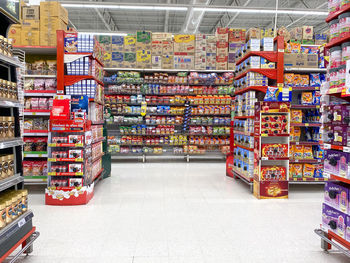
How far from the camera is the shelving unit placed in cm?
875

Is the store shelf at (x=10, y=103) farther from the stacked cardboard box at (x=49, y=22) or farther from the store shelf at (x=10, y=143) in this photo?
the stacked cardboard box at (x=49, y=22)

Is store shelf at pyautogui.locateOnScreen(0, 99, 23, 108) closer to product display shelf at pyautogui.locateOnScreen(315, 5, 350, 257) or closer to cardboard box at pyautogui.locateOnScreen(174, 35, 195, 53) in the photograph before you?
product display shelf at pyautogui.locateOnScreen(315, 5, 350, 257)

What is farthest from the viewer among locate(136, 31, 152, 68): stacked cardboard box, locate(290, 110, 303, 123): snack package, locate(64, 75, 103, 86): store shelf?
locate(136, 31, 152, 68): stacked cardboard box

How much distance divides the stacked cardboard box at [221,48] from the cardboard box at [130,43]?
2.65 metres

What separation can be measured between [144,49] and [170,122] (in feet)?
8.03

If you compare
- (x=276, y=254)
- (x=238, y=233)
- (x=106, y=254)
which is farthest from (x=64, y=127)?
(x=276, y=254)

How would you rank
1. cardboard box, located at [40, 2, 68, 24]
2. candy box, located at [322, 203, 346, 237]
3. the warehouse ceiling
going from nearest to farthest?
candy box, located at [322, 203, 346, 237], cardboard box, located at [40, 2, 68, 24], the warehouse ceiling

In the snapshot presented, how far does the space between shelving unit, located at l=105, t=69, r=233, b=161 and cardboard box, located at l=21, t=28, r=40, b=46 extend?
11.7ft

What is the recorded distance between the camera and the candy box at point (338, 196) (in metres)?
2.44

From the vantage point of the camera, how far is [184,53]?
8812 millimetres

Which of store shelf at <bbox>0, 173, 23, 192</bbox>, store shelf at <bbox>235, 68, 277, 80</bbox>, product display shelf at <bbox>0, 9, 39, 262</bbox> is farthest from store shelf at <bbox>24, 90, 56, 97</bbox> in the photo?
store shelf at <bbox>235, 68, 277, 80</bbox>

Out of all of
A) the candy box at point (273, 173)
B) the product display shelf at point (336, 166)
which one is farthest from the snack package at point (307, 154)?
the product display shelf at point (336, 166)

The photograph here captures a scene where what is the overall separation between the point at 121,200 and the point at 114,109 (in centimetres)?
473

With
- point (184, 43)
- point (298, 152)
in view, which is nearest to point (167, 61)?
point (184, 43)
